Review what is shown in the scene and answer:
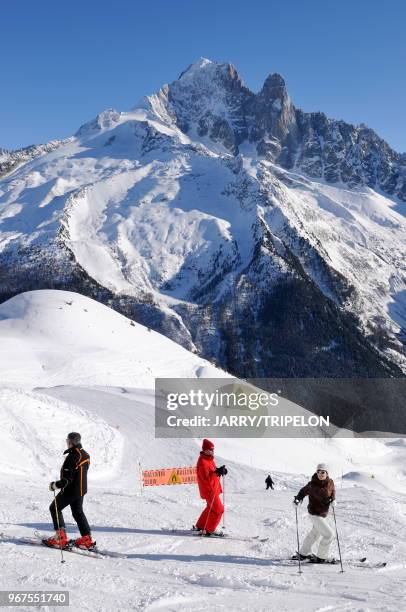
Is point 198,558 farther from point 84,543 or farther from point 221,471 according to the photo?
point 221,471

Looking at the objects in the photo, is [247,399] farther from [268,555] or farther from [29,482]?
[268,555]

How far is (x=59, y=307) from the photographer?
77.3m

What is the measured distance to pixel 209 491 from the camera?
535 inches

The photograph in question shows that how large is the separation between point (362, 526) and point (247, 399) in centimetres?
3591

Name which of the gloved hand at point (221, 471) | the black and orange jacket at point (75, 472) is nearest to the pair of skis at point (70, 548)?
the black and orange jacket at point (75, 472)

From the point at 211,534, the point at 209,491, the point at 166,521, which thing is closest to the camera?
the point at 211,534

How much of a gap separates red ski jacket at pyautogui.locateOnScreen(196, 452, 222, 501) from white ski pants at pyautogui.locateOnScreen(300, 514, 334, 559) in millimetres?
2639

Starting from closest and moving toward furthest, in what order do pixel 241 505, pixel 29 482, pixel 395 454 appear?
pixel 241 505, pixel 29 482, pixel 395 454

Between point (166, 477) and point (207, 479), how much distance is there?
1256cm

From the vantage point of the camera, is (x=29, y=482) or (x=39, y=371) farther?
(x=39, y=371)

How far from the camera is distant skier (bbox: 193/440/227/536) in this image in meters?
13.4

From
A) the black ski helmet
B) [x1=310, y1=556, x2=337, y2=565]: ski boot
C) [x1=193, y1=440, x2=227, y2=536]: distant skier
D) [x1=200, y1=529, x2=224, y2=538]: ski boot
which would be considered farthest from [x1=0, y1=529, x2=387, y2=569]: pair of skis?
[x1=193, y1=440, x2=227, y2=536]: distant skier

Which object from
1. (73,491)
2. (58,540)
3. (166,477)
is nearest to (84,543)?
(58,540)

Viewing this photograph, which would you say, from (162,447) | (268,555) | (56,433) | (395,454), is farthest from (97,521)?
(395,454)
